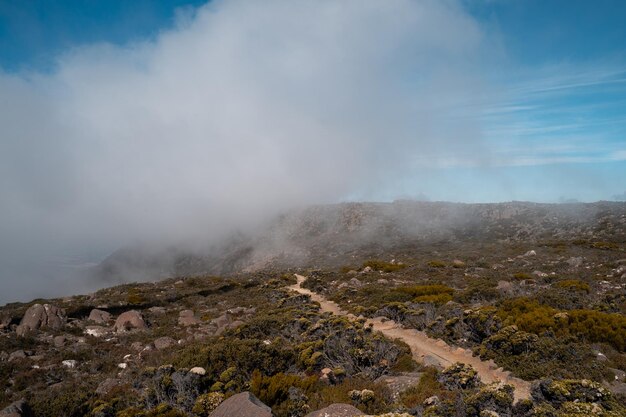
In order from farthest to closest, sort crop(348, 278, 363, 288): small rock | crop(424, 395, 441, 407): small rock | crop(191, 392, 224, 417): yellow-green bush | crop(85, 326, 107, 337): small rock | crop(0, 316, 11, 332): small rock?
crop(348, 278, 363, 288): small rock
crop(0, 316, 11, 332): small rock
crop(85, 326, 107, 337): small rock
crop(191, 392, 224, 417): yellow-green bush
crop(424, 395, 441, 407): small rock

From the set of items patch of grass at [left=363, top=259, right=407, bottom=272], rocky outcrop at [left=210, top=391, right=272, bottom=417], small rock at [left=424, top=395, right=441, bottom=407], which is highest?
rocky outcrop at [left=210, top=391, right=272, bottom=417]

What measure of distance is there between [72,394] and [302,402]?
319 inches

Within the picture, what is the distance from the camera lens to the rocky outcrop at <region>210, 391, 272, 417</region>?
24.0ft

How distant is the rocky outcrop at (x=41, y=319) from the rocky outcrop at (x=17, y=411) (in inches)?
504

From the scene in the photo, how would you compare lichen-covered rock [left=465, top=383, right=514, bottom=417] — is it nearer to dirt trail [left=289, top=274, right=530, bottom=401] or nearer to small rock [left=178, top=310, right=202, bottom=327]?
dirt trail [left=289, top=274, right=530, bottom=401]

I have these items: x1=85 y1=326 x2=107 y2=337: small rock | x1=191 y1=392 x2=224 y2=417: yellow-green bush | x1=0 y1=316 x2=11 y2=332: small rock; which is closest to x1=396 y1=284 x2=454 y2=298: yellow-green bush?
x1=191 y1=392 x2=224 y2=417: yellow-green bush

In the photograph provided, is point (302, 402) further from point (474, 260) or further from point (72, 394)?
point (474, 260)

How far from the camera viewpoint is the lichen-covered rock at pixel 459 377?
9281 mm

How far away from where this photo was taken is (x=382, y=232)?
262ft

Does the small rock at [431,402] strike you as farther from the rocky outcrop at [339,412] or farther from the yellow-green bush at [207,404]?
the yellow-green bush at [207,404]

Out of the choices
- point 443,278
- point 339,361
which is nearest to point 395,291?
point 443,278

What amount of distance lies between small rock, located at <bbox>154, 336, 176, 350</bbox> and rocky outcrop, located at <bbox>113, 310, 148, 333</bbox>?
361cm

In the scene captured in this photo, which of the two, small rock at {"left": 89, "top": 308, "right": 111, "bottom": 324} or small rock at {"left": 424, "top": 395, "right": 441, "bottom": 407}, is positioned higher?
small rock at {"left": 424, "top": 395, "right": 441, "bottom": 407}

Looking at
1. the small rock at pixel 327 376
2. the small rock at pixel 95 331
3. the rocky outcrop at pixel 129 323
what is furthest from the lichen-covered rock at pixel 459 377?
the small rock at pixel 95 331
